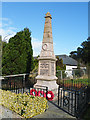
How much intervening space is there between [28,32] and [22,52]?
2.16m

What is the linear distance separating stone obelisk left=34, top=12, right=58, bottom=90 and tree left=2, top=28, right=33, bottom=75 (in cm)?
254

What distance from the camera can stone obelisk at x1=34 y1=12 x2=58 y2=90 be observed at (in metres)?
6.11

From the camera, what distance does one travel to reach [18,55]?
8.41 meters

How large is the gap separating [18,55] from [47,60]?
317cm

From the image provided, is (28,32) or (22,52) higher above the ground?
(28,32)

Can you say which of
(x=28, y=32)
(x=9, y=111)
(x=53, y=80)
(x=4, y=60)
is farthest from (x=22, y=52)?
(x=9, y=111)

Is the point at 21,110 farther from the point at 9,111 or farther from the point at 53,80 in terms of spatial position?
the point at 53,80

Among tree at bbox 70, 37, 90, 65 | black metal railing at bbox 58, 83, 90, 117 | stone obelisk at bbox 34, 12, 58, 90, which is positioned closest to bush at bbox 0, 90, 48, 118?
black metal railing at bbox 58, 83, 90, 117

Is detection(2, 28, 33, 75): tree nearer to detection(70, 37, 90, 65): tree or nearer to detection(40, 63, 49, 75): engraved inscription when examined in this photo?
detection(40, 63, 49, 75): engraved inscription

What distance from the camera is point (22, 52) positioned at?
8.72 metres

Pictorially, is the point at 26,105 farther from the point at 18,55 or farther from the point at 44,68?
the point at 18,55

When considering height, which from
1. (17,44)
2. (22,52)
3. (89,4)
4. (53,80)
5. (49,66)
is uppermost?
(89,4)

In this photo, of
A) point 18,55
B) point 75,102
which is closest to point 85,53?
point 18,55

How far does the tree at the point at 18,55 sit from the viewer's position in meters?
8.16
